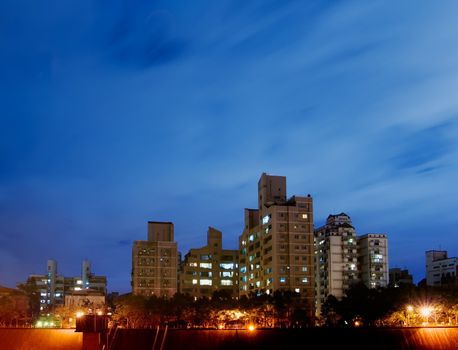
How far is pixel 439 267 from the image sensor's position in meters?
90.6

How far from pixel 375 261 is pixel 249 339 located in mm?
51752

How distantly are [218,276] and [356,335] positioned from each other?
59.3m

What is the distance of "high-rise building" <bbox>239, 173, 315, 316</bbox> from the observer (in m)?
73.9

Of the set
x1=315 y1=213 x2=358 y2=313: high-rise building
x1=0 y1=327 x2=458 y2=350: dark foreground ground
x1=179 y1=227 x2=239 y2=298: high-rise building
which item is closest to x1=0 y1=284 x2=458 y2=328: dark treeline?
x1=315 y1=213 x2=358 y2=313: high-rise building

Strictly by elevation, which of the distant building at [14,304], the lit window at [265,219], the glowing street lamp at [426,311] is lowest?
the distant building at [14,304]

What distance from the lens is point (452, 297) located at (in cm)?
4872

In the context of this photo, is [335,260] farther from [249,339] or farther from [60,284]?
[60,284]

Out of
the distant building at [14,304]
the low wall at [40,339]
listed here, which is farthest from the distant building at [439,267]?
the low wall at [40,339]

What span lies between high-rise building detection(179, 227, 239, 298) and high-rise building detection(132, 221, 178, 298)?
7.28 m

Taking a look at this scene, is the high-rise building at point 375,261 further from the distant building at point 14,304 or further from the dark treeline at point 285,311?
the distant building at point 14,304

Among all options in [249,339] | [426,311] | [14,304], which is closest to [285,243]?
[426,311]

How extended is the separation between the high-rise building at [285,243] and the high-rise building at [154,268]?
25.4 m

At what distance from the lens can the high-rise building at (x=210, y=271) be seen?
93750mm

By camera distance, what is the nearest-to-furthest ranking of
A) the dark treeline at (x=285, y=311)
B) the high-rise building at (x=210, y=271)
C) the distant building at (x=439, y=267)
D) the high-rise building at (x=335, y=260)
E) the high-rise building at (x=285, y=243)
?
the dark treeline at (x=285, y=311)
the high-rise building at (x=285, y=243)
the high-rise building at (x=335, y=260)
the distant building at (x=439, y=267)
the high-rise building at (x=210, y=271)
